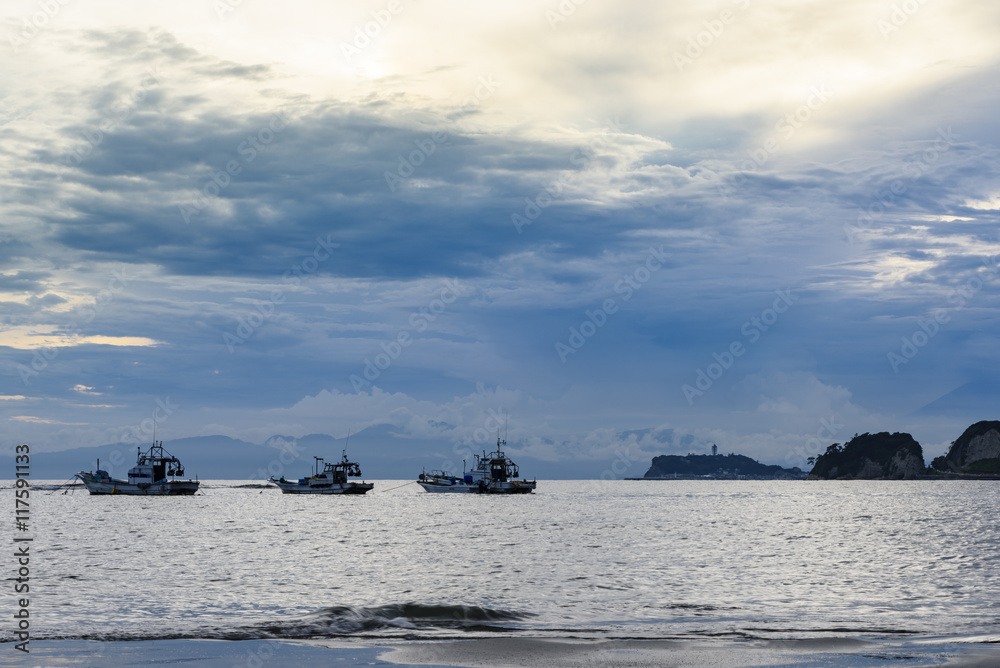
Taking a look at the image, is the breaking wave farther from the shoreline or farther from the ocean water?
the shoreline

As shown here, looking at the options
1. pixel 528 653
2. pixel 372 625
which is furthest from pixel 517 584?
pixel 528 653

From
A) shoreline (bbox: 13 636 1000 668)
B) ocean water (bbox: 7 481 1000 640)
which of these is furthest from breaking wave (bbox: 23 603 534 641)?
shoreline (bbox: 13 636 1000 668)

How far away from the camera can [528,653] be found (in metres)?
23.9

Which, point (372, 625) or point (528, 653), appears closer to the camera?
point (528, 653)

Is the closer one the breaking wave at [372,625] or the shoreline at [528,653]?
the shoreline at [528,653]

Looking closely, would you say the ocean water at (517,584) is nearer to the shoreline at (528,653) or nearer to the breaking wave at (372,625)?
the breaking wave at (372,625)

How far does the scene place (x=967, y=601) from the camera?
36.8 metres

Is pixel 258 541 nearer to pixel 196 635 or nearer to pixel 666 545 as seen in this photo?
pixel 666 545

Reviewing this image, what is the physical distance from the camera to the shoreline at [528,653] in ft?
72.4

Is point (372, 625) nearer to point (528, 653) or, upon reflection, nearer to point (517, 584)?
point (528, 653)

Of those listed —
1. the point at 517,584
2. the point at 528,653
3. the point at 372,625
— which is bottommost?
the point at 517,584

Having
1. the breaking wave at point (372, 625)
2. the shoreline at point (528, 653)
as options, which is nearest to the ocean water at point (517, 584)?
the breaking wave at point (372, 625)

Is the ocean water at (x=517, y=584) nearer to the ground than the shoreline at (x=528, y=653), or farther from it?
nearer to the ground

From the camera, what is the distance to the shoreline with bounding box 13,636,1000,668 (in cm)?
2208
